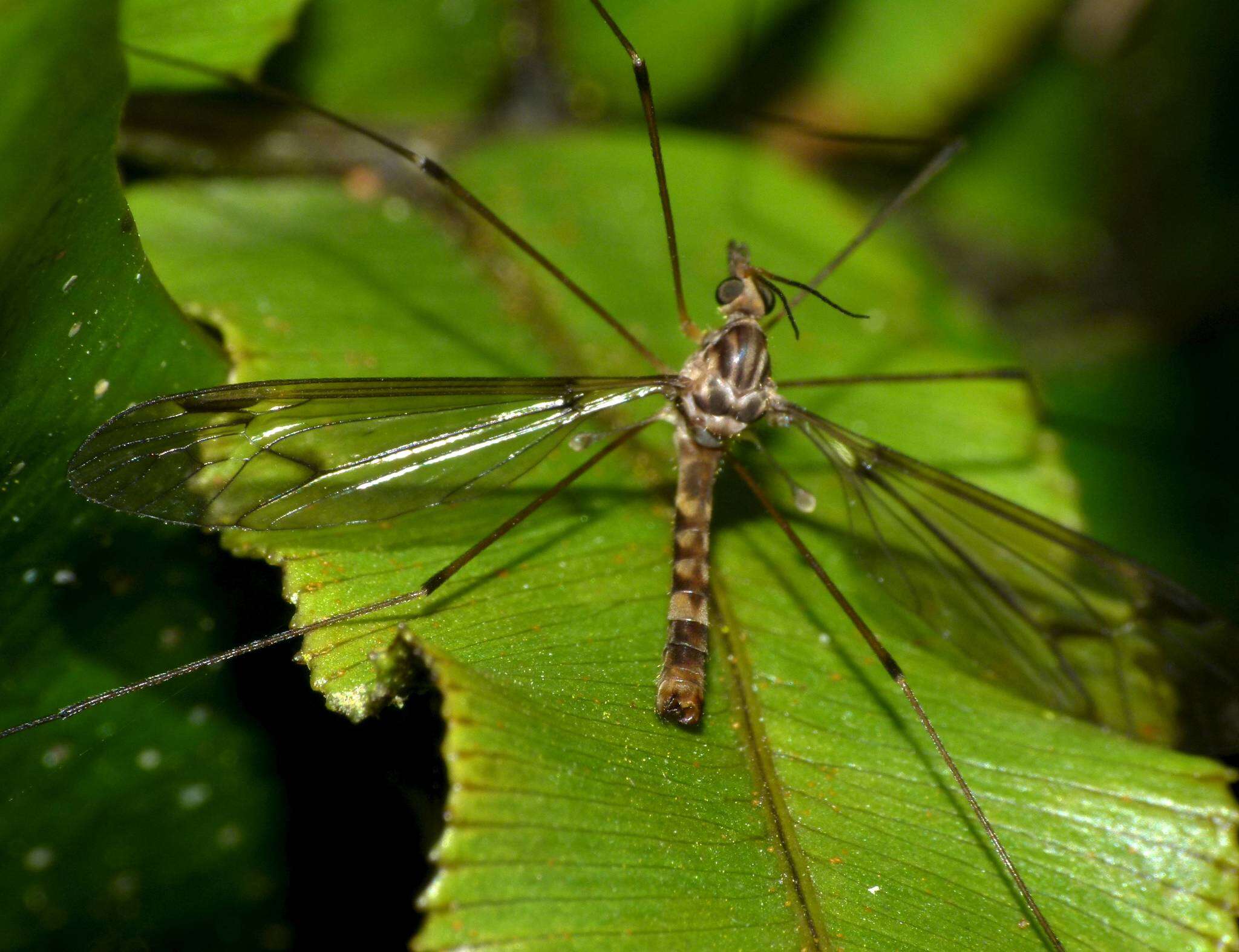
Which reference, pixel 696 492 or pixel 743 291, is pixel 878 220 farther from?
pixel 696 492

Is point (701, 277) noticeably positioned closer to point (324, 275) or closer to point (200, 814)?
point (324, 275)

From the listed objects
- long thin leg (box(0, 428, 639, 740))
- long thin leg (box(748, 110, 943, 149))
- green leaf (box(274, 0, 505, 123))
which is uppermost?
long thin leg (box(748, 110, 943, 149))

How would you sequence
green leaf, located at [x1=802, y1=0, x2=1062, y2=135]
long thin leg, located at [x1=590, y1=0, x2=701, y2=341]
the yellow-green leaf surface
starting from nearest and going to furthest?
the yellow-green leaf surface
long thin leg, located at [x1=590, y1=0, x2=701, y2=341]
green leaf, located at [x1=802, y1=0, x2=1062, y2=135]

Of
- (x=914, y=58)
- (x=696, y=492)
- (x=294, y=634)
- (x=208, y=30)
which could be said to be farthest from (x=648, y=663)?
(x=914, y=58)

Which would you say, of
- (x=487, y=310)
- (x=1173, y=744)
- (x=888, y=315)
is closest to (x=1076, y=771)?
(x=1173, y=744)

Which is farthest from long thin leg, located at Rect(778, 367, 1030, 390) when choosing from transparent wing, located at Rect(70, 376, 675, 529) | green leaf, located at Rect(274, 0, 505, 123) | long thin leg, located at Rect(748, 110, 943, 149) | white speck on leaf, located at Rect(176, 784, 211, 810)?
white speck on leaf, located at Rect(176, 784, 211, 810)

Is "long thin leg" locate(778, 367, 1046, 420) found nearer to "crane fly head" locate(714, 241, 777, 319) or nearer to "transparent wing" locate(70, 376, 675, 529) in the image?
"crane fly head" locate(714, 241, 777, 319)
